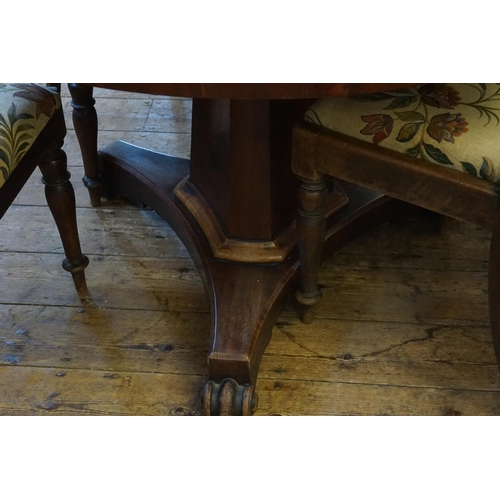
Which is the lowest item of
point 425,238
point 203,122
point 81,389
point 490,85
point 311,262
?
point 81,389

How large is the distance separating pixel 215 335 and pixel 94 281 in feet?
1.29

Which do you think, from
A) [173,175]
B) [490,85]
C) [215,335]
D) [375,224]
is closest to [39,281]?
[173,175]

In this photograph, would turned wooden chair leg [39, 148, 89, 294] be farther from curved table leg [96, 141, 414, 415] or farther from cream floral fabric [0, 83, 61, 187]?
curved table leg [96, 141, 414, 415]

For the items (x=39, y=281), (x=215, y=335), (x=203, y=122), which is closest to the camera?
(x=215, y=335)

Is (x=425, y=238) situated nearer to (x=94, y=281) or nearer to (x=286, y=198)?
(x=286, y=198)

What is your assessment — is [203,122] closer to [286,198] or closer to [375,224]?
[286,198]

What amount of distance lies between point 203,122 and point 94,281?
42 centimetres

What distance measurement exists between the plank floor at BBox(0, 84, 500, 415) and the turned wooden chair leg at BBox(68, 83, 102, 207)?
0.23 feet

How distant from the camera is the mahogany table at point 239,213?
3.63 feet

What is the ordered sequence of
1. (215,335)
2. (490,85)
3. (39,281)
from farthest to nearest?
(39,281) < (215,335) < (490,85)

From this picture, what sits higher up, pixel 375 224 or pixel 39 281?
pixel 375 224

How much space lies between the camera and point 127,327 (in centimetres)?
130

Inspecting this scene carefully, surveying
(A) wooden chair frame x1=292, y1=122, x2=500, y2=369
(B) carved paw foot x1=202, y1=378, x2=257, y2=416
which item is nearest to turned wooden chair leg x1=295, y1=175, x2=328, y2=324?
(A) wooden chair frame x1=292, y1=122, x2=500, y2=369

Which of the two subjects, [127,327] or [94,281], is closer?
[127,327]
